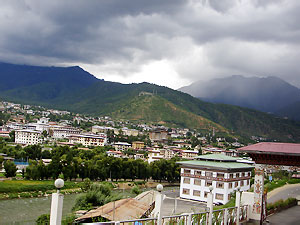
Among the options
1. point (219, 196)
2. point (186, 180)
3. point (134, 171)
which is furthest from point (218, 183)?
point (134, 171)

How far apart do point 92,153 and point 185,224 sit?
40.3 meters

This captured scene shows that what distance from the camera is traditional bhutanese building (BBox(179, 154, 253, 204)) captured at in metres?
28.4

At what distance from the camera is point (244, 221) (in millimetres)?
9344

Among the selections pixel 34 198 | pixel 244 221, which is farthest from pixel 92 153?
pixel 244 221

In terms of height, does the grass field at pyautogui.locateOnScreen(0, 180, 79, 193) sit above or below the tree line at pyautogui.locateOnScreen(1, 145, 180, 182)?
below

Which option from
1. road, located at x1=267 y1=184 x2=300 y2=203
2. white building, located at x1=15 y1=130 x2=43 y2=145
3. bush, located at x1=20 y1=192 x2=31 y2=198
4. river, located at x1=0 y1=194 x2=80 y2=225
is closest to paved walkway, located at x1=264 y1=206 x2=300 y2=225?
road, located at x1=267 y1=184 x2=300 y2=203

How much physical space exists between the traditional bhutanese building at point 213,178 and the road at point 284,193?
6100mm

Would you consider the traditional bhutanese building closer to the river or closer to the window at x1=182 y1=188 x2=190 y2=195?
the window at x1=182 y1=188 x2=190 y2=195

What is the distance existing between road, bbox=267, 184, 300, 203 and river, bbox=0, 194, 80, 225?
12.3 m

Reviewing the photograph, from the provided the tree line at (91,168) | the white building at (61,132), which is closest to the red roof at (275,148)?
the tree line at (91,168)

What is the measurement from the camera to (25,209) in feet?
79.1

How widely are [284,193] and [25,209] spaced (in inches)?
698

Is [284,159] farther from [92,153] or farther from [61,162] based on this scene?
[92,153]

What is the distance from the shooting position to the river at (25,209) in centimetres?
2047
